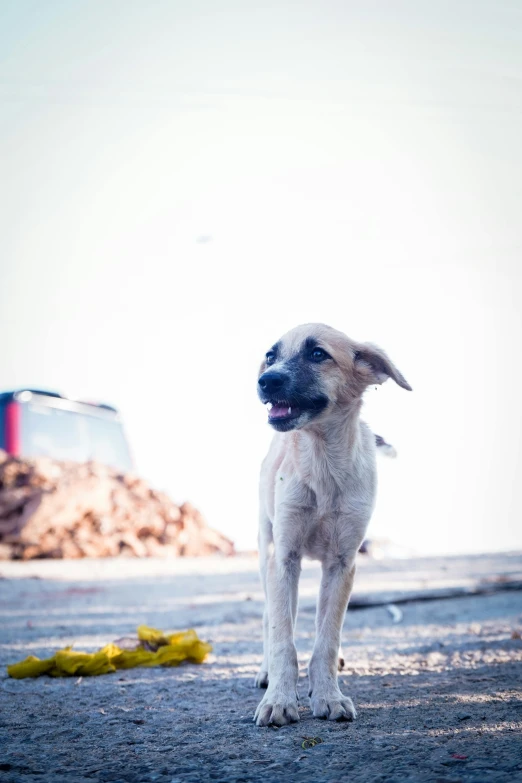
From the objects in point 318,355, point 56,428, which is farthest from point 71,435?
point 318,355

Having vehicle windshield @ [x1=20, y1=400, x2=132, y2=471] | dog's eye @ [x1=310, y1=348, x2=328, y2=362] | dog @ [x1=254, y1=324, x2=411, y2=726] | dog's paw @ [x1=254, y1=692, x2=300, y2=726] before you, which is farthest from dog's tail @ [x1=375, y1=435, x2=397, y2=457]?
vehicle windshield @ [x1=20, y1=400, x2=132, y2=471]

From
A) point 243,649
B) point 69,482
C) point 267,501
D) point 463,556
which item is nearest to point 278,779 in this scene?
point 267,501

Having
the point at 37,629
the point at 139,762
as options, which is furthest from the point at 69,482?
the point at 139,762

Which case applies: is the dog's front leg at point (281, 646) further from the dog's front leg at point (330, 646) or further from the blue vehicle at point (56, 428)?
the blue vehicle at point (56, 428)

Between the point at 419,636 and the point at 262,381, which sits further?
the point at 419,636

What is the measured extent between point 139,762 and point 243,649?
2989 mm

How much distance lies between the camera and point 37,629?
634 centimetres

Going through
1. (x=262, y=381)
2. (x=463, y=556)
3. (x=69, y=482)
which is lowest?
(x=463, y=556)

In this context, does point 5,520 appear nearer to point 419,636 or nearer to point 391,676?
point 419,636

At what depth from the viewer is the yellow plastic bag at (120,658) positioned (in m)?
4.50

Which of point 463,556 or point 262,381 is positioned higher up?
point 262,381

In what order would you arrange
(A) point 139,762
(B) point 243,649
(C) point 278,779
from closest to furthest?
(C) point 278,779 → (A) point 139,762 → (B) point 243,649

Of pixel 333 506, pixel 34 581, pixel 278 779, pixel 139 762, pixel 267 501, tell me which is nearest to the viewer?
pixel 278 779

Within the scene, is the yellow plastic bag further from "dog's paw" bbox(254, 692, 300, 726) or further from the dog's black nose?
the dog's black nose
